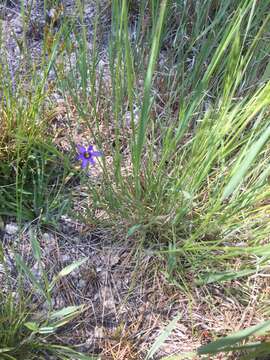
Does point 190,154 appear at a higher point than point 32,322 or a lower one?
higher

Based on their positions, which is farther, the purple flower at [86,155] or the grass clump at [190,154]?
the purple flower at [86,155]

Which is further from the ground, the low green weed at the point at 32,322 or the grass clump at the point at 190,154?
the grass clump at the point at 190,154

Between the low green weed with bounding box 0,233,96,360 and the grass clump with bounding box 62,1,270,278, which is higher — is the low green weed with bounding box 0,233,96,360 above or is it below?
below

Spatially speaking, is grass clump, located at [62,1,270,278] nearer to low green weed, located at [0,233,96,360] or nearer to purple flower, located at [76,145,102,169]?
purple flower, located at [76,145,102,169]

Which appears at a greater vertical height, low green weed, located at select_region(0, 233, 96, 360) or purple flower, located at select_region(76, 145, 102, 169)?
purple flower, located at select_region(76, 145, 102, 169)

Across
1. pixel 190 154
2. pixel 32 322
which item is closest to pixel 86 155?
pixel 190 154

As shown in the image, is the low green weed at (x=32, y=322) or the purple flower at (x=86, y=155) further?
the purple flower at (x=86, y=155)

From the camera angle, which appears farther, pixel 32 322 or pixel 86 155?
pixel 86 155

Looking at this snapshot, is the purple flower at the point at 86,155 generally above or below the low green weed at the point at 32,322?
above

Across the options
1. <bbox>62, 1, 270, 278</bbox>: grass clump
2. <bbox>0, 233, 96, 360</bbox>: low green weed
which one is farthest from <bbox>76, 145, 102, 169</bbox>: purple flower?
<bbox>0, 233, 96, 360</bbox>: low green weed

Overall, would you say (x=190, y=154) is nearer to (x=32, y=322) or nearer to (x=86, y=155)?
(x=86, y=155)

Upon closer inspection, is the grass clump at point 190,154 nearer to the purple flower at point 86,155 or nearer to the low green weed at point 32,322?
the purple flower at point 86,155

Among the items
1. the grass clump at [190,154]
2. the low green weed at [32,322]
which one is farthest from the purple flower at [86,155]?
the low green weed at [32,322]

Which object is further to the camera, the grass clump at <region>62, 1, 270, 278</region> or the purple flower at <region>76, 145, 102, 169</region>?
the purple flower at <region>76, 145, 102, 169</region>
